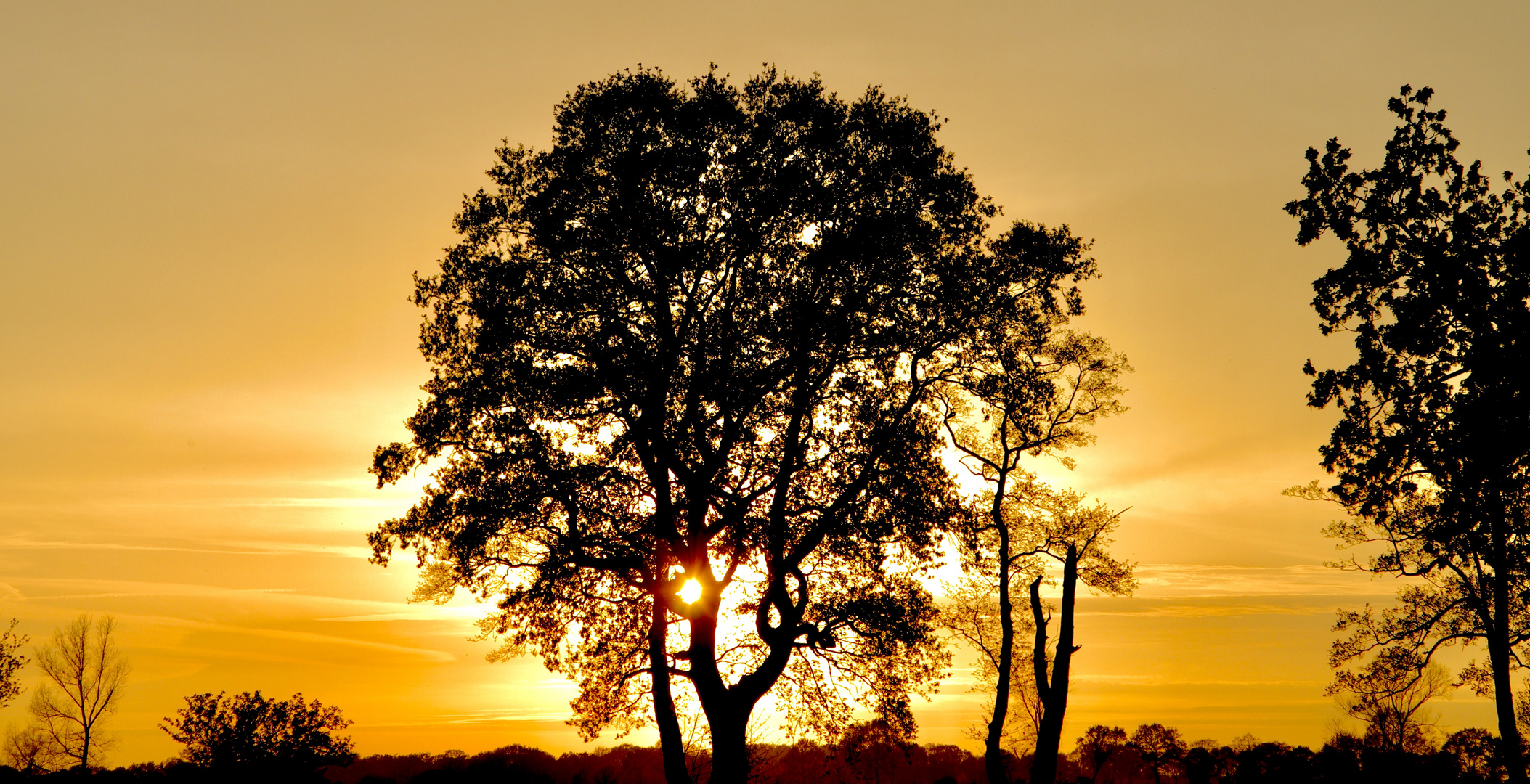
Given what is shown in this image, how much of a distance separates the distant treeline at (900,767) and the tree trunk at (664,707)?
381 centimetres

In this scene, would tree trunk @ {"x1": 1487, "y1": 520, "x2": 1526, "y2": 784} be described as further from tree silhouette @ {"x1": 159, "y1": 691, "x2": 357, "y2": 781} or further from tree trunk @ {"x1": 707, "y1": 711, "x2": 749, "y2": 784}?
tree silhouette @ {"x1": 159, "y1": 691, "x2": 357, "y2": 781}

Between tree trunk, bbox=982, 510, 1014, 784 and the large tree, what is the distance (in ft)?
21.7

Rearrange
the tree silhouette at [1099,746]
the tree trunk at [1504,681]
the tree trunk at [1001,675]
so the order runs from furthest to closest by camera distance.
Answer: the tree silhouette at [1099,746], the tree trunk at [1001,675], the tree trunk at [1504,681]

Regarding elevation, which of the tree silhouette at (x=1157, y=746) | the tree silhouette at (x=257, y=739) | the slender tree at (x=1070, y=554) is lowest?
the tree silhouette at (x=1157, y=746)

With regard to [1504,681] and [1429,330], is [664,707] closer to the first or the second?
[1429,330]

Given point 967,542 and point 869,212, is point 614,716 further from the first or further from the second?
point 869,212

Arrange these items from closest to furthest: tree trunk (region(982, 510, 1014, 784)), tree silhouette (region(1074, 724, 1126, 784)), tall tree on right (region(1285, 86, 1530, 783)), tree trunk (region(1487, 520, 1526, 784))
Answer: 1. tall tree on right (region(1285, 86, 1530, 783))
2. tree trunk (region(1487, 520, 1526, 784))
3. tree trunk (region(982, 510, 1014, 784))
4. tree silhouette (region(1074, 724, 1126, 784))

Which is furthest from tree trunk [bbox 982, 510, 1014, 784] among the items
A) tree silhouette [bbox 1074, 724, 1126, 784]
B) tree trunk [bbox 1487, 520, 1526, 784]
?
tree silhouette [bbox 1074, 724, 1126, 784]

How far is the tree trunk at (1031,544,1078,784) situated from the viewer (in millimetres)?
28625

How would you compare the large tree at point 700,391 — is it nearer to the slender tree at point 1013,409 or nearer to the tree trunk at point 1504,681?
the slender tree at point 1013,409

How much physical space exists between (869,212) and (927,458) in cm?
628

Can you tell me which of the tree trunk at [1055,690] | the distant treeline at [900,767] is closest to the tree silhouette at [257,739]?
the distant treeline at [900,767]

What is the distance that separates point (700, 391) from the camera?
21594 millimetres

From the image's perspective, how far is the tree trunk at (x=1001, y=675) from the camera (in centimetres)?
2922
